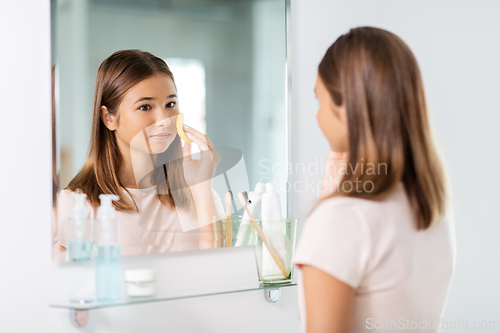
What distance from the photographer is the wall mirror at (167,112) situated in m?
0.93

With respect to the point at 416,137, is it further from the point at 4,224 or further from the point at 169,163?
the point at 4,224

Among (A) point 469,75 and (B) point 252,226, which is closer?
(B) point 252,226

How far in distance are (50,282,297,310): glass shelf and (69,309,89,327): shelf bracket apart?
36mm

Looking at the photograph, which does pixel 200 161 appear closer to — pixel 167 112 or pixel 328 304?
pixel 167 112

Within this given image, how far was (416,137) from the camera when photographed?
27.6 inches

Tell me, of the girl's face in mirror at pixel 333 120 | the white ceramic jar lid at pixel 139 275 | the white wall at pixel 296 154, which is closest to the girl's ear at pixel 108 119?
the white wall at pixel 296 154

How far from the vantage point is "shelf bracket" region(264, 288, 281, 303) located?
114cm

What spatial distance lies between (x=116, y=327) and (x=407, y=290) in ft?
2.05

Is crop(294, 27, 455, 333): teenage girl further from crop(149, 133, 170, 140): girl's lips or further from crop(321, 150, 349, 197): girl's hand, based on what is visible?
crop(149, 133, 170, 140): girl's lips

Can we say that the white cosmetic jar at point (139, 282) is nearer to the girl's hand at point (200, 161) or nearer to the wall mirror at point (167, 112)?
the wall mirror at point (167, 112)

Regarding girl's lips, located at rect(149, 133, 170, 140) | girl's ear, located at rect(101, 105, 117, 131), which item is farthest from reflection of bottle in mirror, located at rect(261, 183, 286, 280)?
girl's ear, located at rect(101, 105, 117, 131)

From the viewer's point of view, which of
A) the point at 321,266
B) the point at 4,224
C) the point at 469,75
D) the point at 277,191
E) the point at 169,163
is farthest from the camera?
the point at 469,75

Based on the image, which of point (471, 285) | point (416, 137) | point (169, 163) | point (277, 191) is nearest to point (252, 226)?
point (277, 191)

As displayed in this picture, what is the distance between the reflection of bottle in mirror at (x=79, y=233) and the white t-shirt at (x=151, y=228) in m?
0.03
